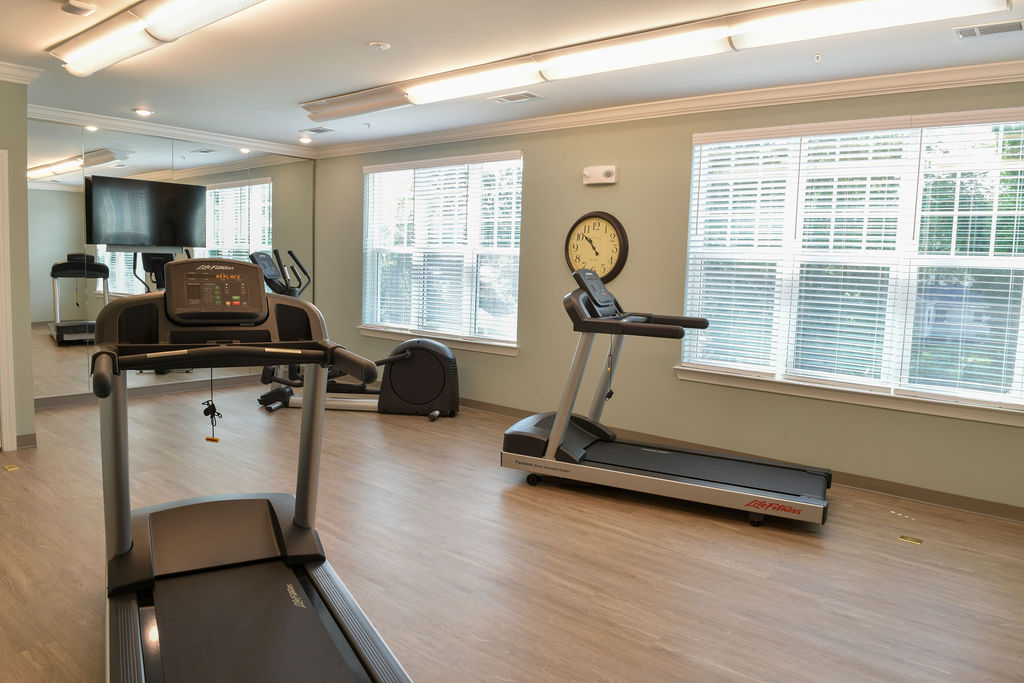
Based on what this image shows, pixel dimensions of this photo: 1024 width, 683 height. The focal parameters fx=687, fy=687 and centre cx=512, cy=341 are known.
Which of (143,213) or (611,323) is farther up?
(143,213)

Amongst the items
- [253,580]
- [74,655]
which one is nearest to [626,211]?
[253,580]

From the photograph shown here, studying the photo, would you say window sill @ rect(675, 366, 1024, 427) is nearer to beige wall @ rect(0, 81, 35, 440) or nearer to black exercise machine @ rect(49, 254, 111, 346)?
beige wall @ rect(0, 81, 35, 440)

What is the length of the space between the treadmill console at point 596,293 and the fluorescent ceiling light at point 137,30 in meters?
2.19

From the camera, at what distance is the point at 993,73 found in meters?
3.82

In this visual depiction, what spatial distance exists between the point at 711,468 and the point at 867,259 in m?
1.65

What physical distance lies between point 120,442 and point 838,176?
13.8 feet

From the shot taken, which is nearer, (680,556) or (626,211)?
(680,556)

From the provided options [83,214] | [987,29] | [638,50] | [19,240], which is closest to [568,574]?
[638,50]

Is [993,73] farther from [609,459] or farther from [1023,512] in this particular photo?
[609,459]

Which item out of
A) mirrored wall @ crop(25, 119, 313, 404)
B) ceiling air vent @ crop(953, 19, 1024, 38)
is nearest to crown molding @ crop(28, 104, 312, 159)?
mirrored wall @ crop(25, 119, 313, 404)

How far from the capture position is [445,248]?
6516 millimetres

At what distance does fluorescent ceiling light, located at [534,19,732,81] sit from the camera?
135 inches

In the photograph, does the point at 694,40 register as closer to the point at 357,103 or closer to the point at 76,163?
the point at 357,103

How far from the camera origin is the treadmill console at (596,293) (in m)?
4.09
